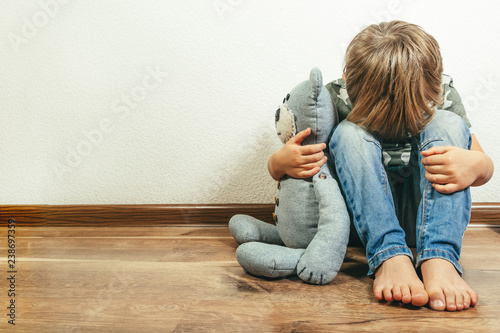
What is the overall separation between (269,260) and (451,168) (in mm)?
372

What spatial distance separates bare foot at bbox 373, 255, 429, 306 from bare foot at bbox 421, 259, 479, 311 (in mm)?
15

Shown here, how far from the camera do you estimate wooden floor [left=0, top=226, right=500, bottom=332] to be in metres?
0.59

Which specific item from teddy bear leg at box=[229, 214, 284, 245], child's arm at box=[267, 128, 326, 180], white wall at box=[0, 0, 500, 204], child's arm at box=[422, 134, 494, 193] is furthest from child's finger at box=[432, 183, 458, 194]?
white wall at box=[0, 0, 500, 204]

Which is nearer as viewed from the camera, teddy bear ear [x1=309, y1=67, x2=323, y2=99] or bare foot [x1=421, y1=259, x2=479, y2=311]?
bare foot [x1=421, y1=259, x2=479, y2=311]

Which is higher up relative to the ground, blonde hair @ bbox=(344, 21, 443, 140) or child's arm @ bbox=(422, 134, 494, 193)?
blonde hair @ bbox=(344, 21, 443, 140)

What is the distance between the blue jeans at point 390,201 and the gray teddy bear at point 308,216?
0.03 meters

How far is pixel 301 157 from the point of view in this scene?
812 mm

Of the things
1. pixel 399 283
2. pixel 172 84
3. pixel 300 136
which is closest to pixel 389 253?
pixel 399 283

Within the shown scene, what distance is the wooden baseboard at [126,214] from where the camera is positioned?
123 cm

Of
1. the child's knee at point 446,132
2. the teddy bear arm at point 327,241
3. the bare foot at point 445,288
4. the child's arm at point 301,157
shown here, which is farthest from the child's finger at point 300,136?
the bare foot at point 445,288

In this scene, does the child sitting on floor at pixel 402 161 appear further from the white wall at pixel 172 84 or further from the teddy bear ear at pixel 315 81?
the white wall at pixel 172 84

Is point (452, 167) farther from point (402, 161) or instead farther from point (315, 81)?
point (315, 81)

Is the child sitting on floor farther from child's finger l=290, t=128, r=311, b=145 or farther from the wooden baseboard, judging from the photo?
the wooden baseboard

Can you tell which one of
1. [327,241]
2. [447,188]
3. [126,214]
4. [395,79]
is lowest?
[126,214]
